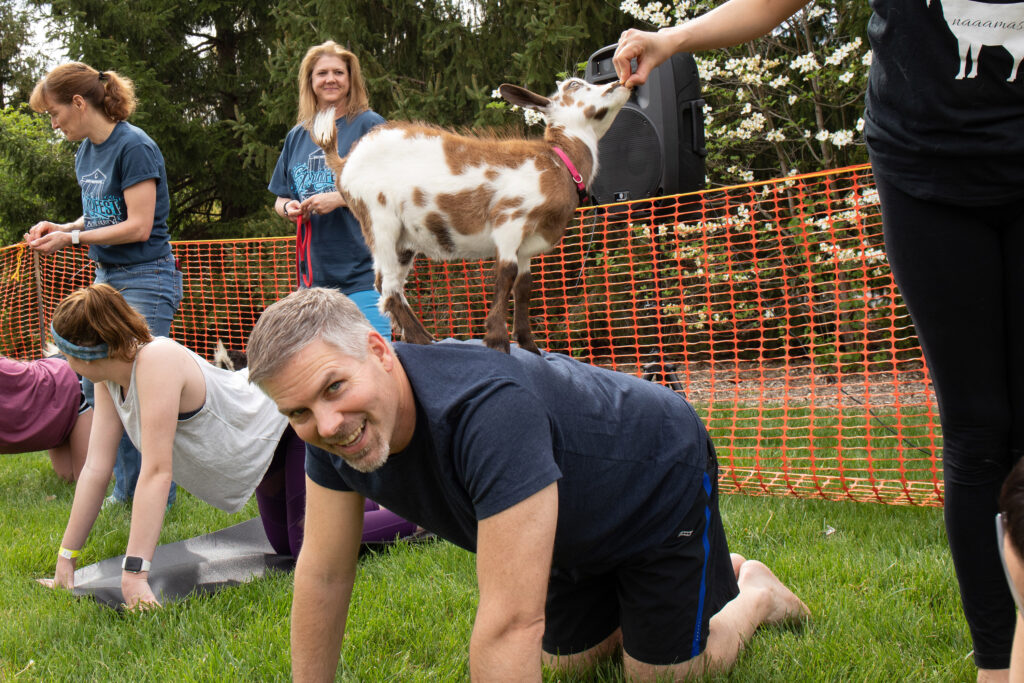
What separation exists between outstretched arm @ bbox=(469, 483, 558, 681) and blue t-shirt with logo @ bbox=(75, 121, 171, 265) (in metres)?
2.87

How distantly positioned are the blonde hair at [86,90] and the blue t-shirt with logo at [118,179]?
0.28ft

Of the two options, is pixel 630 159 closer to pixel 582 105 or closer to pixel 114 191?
pixel 114 191

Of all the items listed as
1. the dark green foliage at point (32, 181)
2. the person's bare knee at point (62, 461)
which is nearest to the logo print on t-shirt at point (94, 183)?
the person's bare knee at point (62, 461)

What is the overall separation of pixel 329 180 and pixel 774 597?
209 centimetres

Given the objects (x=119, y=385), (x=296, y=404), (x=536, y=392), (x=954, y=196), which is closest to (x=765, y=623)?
(x=536, y=392)

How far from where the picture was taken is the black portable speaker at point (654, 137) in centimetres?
431

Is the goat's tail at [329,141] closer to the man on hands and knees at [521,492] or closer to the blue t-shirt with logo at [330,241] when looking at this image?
the man on hands and knees at [521,492]

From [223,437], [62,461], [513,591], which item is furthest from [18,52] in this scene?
[513,591]

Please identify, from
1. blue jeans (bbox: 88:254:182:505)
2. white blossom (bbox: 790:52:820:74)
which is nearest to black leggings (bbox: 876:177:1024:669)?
blue jeans (bbox: 88:254:182:505)

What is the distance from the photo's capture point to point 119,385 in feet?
9.93

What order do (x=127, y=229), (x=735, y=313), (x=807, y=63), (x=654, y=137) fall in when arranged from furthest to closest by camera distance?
(x=807, y=63) → (x=735, y=313) → (x=654, y=137) → (x=127, y=229)

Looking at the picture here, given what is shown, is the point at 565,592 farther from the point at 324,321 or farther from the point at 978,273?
the point at 978,273

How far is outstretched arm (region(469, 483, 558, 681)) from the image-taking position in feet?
4.91

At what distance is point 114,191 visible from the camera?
146 inches
